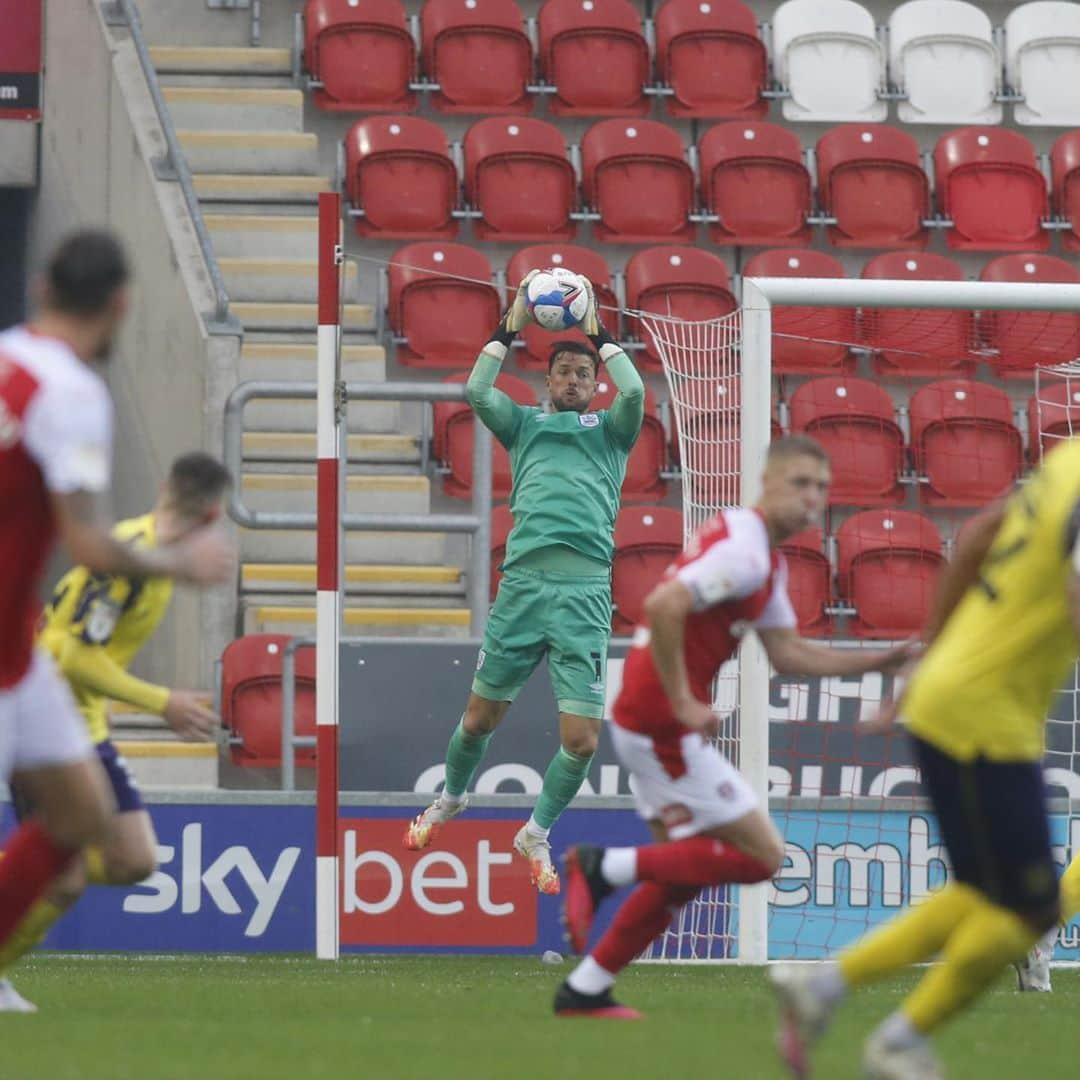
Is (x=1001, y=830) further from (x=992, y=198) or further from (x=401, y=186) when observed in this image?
(x=992, y=198)

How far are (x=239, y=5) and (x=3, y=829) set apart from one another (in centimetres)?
738

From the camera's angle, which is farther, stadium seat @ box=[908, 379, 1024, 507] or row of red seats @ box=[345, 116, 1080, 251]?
row of red seats @ box=[345, 116, 1080, 251]

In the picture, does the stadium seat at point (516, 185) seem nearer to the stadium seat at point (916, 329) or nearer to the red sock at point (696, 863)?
the stadium seat at point (916, 329)

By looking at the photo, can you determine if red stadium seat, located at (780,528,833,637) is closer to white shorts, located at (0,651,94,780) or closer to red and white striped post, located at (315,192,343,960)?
red and white striped post, located at (315,192,343,960)

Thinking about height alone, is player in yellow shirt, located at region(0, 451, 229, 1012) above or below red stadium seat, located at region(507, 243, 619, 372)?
below

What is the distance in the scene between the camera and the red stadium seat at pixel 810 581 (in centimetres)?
1262

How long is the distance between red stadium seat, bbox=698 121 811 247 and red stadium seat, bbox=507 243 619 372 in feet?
4.10

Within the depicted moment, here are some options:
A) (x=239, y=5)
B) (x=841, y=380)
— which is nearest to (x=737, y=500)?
(x=841, y=380)

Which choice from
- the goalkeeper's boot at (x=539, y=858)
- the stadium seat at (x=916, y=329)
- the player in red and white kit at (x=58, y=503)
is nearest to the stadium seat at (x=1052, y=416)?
the stadium seat at (x=916, y=329)

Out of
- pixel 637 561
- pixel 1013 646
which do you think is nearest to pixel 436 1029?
pixel 1013 646

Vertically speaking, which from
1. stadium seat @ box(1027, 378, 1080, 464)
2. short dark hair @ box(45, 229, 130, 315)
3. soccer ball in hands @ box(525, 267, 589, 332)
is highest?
soccer ball in hands @ box(525, 267, 589, 332)

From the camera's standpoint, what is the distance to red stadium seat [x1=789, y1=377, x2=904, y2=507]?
13430mm

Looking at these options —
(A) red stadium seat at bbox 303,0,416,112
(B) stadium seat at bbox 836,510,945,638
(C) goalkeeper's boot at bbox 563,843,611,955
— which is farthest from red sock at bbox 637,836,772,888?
(A) red stadium seat at bbox 303,0,416,112

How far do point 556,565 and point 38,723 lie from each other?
182 inches
